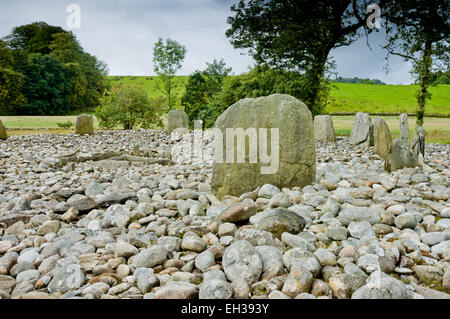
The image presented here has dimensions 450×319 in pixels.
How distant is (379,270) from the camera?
249 cm

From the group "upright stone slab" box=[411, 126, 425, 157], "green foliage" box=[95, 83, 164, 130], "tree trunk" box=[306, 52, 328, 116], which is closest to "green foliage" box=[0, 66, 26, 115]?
"green foliage" box=[95, 83, 164, 130]

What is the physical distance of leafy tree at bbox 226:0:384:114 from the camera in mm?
15781

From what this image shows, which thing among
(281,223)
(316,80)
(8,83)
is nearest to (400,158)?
(281,223)

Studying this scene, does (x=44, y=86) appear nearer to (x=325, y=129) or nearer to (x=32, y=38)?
(x=32, y=38)

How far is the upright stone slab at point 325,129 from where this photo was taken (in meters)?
13.3

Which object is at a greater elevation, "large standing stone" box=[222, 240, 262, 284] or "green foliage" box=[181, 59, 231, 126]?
"green foliage" box=[181, 59, 231, 126]

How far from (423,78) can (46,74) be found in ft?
126

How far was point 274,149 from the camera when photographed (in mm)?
4941

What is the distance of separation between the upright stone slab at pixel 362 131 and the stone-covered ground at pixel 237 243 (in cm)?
638

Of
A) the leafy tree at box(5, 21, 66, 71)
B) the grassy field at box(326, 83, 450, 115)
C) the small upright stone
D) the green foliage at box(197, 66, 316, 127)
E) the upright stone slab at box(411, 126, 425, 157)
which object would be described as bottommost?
the small upright stone

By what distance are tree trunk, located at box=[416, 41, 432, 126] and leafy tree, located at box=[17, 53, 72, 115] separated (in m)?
38.0

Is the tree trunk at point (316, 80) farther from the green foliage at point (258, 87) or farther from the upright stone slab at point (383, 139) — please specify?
the upright stone slab at point (383, 139)

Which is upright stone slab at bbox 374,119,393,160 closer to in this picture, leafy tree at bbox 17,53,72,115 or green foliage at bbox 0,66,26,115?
green foliage at bbox 0,66,26,115
